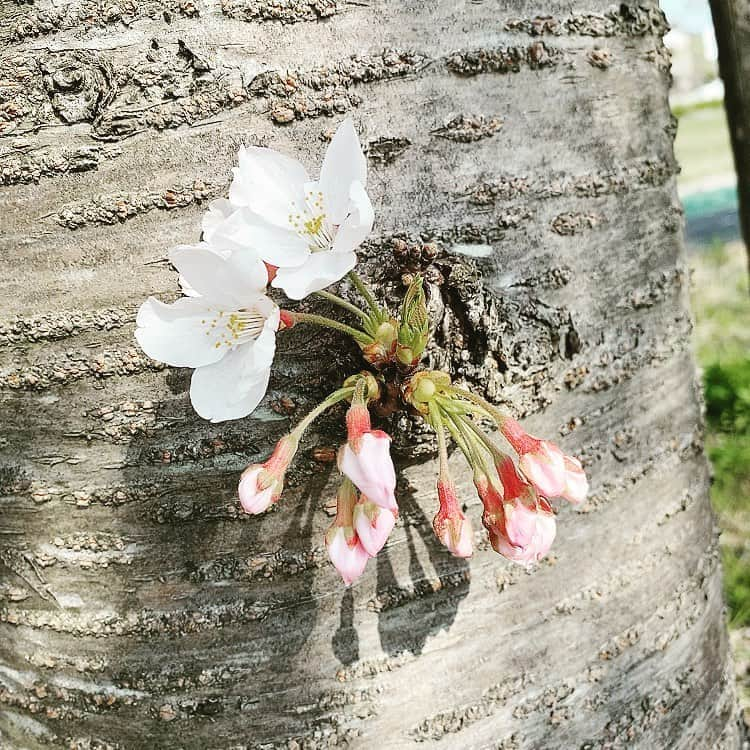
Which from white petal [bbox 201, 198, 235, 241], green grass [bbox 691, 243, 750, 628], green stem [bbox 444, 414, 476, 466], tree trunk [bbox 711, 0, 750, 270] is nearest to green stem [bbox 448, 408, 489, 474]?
green stem [bbox 444, 414, 476, 466]

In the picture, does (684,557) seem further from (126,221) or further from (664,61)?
(126,221)

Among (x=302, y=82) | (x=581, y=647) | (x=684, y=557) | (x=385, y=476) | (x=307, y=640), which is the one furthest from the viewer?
(x=684, y=557)

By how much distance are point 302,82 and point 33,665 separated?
0.93m

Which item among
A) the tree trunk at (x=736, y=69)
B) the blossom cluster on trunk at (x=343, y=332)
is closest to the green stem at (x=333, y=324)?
the blossom cluster on trunk at (x=343, y=332)

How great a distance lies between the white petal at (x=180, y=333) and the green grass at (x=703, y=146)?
8.82 m

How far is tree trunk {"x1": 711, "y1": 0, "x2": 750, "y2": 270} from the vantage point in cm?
228

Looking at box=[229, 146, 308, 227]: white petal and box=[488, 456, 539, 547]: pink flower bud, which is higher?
box=[229, 146, 308, 227]: white petal

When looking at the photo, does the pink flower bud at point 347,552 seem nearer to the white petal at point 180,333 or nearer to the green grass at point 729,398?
the white petal at point 180,333

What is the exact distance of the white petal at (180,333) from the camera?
32.1 inches

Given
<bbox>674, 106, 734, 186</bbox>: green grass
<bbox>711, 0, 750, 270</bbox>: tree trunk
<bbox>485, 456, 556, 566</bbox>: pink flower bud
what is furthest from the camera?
<bbox>674, 106, 734, 186</bbox>: green grass

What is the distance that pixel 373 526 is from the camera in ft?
2.72

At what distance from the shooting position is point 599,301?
3.48 ft

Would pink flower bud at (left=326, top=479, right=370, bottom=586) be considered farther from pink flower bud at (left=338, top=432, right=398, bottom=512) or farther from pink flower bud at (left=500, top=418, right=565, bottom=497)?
pink flower bud at (left=500, top=418, right=565, bottom=497)

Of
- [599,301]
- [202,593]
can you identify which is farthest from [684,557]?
[202,593]
